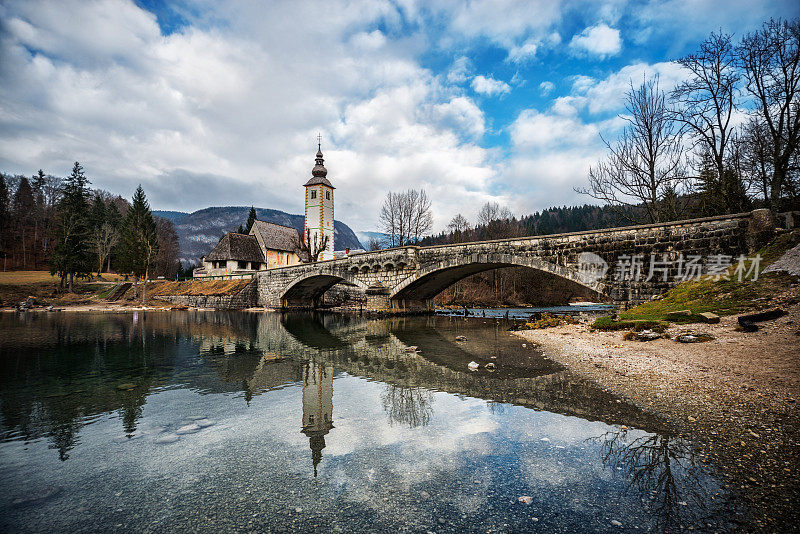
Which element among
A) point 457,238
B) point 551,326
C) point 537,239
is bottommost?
point 551,326

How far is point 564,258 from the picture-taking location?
17.9 meters

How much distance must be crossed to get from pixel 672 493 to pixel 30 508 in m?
5.89

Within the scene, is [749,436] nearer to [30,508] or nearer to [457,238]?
[30,508]

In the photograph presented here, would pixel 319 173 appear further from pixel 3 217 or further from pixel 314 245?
pixel 3 217

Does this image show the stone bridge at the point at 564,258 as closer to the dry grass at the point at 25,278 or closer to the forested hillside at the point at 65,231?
the forested hillside at the point at 65,231

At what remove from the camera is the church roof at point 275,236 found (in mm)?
58125

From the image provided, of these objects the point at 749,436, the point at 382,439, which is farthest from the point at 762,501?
the point at 382,439

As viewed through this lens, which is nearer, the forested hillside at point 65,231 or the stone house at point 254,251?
the forested hillside at point 65,231

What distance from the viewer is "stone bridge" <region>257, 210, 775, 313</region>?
13414 mm

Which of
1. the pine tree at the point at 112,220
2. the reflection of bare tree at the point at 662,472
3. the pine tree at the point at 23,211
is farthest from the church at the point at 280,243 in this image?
the reflection of bare tree at the point at 662,472

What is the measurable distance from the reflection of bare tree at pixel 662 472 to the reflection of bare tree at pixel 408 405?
8.18 ft

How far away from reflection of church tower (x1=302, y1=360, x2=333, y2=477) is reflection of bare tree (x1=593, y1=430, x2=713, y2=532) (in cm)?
327

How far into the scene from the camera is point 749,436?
4.07 meters

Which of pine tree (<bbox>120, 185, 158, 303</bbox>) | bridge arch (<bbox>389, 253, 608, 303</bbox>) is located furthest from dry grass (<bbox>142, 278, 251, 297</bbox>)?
bridge arch (<bbox>389, 253, 608, 303</bbox>)
